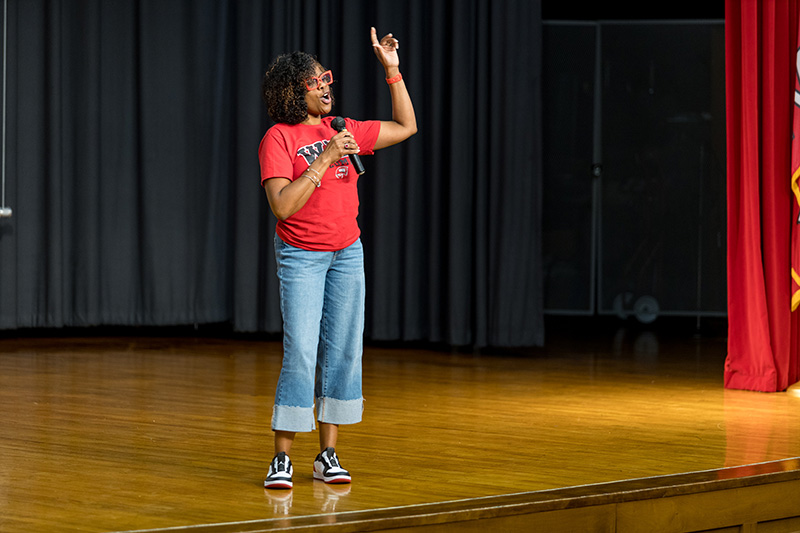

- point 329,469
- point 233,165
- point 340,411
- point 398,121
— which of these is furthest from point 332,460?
point 233,165

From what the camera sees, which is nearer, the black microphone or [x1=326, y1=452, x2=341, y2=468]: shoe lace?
the black microphone

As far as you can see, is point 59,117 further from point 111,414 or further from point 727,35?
point 727,35

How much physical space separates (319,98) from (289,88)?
76 mm

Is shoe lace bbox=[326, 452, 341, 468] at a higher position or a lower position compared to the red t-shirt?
lower

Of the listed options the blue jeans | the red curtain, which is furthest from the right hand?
the red curtain

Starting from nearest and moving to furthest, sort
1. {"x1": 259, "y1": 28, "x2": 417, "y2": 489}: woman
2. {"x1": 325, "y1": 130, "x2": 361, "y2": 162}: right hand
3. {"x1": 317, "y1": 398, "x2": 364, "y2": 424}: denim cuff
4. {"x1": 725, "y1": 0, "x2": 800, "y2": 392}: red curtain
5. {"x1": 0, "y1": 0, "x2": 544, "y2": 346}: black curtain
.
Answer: {"x1": 325, "y1": 130, "x2": 361, "y2": 162}: right hand
{"x1": 259, "y1": 28, "x2": 417, "y2": 489}: woman
{"x1": 317, "y1": 398, "x2": 364, "y2": 424}: denim cuff
{"x1": 725, "y1": 0, "x2": 800, "y2": 392}: red curtain
{"x1": 0, "y1": 0, "x2": 544, "y2": 346}: black curtain

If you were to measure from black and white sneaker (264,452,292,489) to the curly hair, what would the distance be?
32.6 inches

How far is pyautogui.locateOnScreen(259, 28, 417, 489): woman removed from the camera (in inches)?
89.5

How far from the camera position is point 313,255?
7.51 ft

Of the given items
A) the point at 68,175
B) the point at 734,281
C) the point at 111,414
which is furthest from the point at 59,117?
the point at 734,281

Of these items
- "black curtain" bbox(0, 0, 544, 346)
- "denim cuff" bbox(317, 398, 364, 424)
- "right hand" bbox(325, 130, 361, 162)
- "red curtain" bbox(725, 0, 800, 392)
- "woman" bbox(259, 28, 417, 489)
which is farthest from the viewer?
"black curtain" bbox(0, 0, 544, 346)

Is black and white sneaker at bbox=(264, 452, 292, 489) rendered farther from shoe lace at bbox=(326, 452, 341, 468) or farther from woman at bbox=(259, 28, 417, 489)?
shoe lace at bbox=(326, 452, 341, 468)

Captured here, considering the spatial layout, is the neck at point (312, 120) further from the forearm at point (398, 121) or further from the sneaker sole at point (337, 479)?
the sneaker sole at point (337, 479)

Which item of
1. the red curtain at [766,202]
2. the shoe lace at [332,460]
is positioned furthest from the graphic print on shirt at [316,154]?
the red curtain at [766,202]
